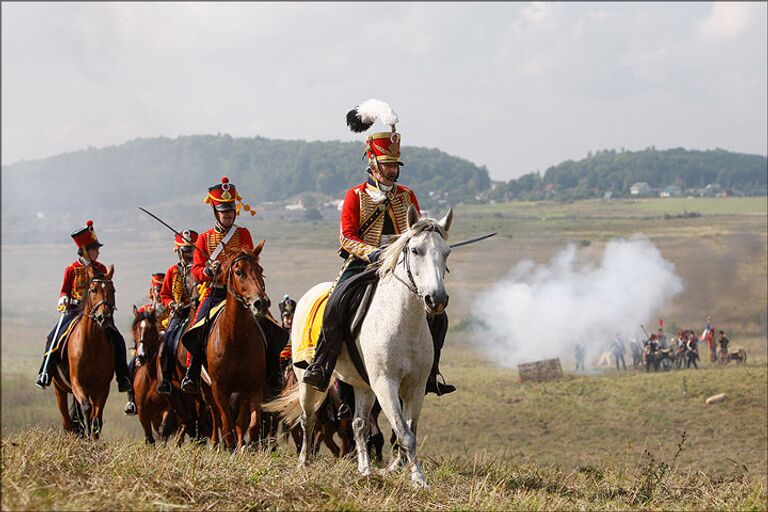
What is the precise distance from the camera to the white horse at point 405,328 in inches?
345

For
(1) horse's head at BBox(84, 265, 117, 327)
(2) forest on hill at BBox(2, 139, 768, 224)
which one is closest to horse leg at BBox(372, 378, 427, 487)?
(1) horse's head at BBox(84, 265, 117, 327)

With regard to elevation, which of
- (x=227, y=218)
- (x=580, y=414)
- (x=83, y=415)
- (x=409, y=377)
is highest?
(x=227, y=218)

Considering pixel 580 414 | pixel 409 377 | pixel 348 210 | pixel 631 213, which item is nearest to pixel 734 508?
pixel 409 377

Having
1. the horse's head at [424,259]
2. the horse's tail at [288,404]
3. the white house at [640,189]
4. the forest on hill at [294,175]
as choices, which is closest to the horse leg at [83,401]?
the horse's tail at [288,404]

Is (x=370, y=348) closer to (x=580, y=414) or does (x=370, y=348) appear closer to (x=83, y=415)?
(x=83, y=415)

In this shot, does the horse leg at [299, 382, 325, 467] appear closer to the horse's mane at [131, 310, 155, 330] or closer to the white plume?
the white plume

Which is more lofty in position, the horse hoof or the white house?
the white house

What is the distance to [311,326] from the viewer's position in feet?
35.5

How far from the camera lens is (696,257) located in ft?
215

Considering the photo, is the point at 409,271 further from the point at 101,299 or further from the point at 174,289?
the point at 174,289

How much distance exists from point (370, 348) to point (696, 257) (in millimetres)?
59779

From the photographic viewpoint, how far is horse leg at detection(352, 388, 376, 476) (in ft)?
32.0

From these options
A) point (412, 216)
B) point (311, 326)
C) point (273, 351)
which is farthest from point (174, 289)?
point (412, 216)

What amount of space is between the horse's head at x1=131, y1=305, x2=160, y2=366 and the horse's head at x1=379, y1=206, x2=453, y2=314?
20.8 ft
